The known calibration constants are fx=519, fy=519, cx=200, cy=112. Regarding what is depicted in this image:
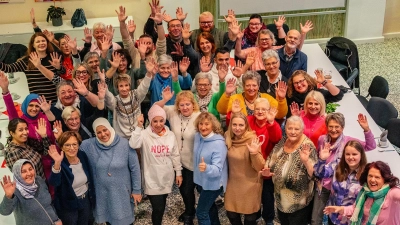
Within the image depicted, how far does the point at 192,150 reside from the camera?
4.53 m

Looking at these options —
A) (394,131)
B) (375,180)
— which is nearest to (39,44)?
(375,180)

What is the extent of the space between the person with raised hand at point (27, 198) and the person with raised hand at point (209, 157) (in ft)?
3.97

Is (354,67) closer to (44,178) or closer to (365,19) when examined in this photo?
(365,19)

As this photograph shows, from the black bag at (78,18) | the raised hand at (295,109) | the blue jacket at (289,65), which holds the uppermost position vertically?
the black bag at (78,18)

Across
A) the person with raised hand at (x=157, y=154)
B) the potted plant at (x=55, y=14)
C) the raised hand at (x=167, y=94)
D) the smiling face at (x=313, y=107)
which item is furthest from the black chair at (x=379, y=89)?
the potted plant at (x=55, y=14)

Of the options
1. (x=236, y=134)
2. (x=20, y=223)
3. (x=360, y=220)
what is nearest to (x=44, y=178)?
(x=20, y=223)

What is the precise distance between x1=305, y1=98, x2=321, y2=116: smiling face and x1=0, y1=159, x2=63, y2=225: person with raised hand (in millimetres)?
2229

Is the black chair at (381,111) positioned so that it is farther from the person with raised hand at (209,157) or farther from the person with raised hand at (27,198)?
the person with raised hand at (27,198)

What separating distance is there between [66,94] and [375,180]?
2.72m

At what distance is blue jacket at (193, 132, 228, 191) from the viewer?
416 cm

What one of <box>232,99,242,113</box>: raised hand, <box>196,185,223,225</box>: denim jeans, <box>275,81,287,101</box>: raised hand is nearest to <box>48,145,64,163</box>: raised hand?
<box>196,185,223,225</box>: denim jeans

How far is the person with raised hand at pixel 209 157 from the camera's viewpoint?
13.7 feet

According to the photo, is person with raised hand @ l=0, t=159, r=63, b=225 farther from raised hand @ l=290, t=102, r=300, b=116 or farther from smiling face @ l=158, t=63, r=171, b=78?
raised hand @ l=290, t=102, r=300, b=116

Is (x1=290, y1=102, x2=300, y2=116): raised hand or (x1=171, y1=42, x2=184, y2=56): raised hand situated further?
(x1=171, y1=42, x2=184, y2=56): raised hand
